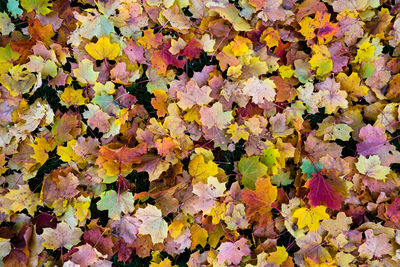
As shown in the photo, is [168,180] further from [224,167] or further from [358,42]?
[358,42]

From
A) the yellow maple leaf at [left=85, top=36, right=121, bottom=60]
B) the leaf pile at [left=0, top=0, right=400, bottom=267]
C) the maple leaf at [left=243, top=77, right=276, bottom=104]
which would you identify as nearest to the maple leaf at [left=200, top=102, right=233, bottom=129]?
the leaf pile at [left=0, top=0, right=400, bottom=267]

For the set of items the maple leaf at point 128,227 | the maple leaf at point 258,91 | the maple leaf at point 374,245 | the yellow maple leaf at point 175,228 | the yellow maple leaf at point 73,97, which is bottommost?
the maple leaf at point 128,227

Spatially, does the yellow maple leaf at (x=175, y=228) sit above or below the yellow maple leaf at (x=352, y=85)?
below

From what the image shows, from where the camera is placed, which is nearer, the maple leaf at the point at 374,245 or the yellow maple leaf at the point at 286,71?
the maple leaf at the point at 374,245

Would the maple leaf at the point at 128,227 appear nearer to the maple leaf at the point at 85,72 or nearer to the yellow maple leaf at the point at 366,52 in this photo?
the maple leaf at the point at 85,72

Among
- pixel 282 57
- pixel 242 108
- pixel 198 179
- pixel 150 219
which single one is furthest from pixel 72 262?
pixel 282 57

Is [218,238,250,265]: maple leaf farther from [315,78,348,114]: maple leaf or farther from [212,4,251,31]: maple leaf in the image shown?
[212,4,251,31]: maple leaf

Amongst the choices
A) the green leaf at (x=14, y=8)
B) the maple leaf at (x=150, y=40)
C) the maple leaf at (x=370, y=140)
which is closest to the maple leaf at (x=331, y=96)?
the maple leaf at (x=370, y=140)

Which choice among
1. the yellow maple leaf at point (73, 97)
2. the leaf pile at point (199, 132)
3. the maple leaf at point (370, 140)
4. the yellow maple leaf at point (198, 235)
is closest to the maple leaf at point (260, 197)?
the leaf pile at point (199, 132)
